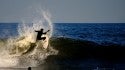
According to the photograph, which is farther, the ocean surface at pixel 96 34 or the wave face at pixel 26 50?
the ocean surface at pixel 96 34

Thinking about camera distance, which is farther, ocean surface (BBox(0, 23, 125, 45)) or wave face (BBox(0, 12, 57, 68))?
ocean surface (BBox(0, 23, 125, 45))

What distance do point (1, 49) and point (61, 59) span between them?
19.0ft

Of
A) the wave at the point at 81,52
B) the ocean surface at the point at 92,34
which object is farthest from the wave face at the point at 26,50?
the ocean surface at the point at 92,34

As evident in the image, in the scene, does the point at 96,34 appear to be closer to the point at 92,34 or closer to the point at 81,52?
the point at 92,34

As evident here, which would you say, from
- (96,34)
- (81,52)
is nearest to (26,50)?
(81,52)

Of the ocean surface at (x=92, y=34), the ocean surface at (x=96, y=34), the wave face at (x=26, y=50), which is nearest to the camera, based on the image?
the wave face at (x=26, y=50)

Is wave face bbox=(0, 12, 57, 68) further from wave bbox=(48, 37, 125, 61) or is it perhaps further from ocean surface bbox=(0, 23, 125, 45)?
ocean surface bbox=(0, 23, 125, 45)

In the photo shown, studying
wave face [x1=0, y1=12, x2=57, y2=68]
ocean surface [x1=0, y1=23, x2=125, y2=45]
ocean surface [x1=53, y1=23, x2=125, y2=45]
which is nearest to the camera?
wave face [x1=0, y1=12, x2=57, y2=68]

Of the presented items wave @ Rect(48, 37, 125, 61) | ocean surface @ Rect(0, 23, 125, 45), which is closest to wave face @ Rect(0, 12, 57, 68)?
wave @ Rect(48, 37, 125, 61)

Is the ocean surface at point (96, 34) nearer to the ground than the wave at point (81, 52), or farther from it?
nearer to the ground

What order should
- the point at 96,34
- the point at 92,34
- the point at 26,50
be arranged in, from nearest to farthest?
the point at 26,50
the point at 96,34
the point at 92,34

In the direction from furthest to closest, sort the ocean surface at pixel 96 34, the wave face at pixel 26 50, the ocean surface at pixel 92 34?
the ocean surface at pixel 92 34
the ocean surface at pixel 96 34
the wave face at pixel 26 50

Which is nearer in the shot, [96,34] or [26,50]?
[26,50]

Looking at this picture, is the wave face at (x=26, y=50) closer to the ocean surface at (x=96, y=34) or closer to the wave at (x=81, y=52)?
the wave at (x=81, y=52)
